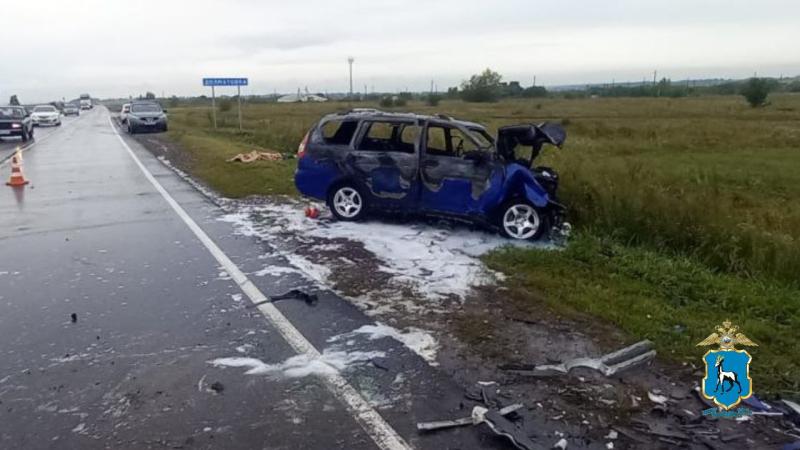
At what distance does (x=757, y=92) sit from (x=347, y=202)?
2569 inches

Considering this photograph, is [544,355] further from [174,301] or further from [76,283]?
[76,283]

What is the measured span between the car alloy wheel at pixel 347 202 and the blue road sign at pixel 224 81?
21.4m

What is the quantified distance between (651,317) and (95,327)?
4859 mm

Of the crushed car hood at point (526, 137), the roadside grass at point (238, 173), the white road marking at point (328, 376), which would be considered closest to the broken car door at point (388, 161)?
the crushed car hood at point (526, 137)

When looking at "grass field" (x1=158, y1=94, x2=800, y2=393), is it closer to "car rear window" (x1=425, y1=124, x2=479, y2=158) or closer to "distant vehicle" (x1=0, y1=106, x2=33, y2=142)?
"car rear window" (x1=425, y1=124, x2=479, y2=158)

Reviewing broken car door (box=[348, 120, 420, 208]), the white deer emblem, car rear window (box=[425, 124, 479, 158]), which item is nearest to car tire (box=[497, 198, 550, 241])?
car rear window (box=[425, 124, 479, 158])

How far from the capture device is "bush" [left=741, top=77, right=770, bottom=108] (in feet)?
206

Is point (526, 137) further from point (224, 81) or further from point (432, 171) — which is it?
point (224, 81)

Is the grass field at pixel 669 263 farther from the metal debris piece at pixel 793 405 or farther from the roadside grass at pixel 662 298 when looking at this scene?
the metal debris piece at pixel 793 405

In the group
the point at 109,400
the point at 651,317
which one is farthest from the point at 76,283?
the point at 651,317

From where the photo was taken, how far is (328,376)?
4.49 m

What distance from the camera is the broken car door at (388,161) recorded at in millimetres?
9484

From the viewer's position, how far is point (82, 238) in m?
9.04

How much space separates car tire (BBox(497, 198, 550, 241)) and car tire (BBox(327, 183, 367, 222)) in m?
2.27
